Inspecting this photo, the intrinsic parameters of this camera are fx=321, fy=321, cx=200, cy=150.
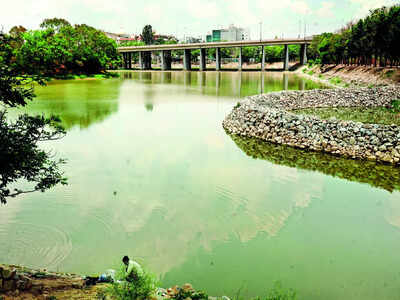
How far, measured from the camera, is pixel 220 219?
27.7ft

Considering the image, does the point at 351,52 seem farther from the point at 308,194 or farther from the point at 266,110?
the point at 308,194

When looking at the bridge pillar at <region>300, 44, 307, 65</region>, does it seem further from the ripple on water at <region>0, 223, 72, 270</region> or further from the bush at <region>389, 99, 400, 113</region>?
the ripple on water at <region>0, 223, 72, 270</region>

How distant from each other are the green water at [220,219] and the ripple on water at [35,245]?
0.9 inches

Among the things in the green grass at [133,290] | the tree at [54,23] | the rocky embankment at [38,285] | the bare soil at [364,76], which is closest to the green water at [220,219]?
the rocky embankment at [38,285]

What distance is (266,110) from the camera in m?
17.5

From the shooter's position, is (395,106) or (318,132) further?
(395,106)

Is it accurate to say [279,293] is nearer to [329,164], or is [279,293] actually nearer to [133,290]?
[133,290]

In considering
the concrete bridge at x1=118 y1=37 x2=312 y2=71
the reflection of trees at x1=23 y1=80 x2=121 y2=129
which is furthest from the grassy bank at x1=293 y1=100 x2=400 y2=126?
the concrete bridge at x1=118 y1=37 x2=312 y2=71

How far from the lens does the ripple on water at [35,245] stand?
6603 mm

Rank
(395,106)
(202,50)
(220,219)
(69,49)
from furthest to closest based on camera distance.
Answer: (202,50)
(69,49)
(395,106)
(220,219)

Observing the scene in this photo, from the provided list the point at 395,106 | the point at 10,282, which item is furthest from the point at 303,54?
the point at 10,282

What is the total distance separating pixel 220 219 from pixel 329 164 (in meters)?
6.70

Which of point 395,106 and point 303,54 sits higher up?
point 303,54

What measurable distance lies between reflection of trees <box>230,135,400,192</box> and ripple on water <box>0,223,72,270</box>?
882cm
